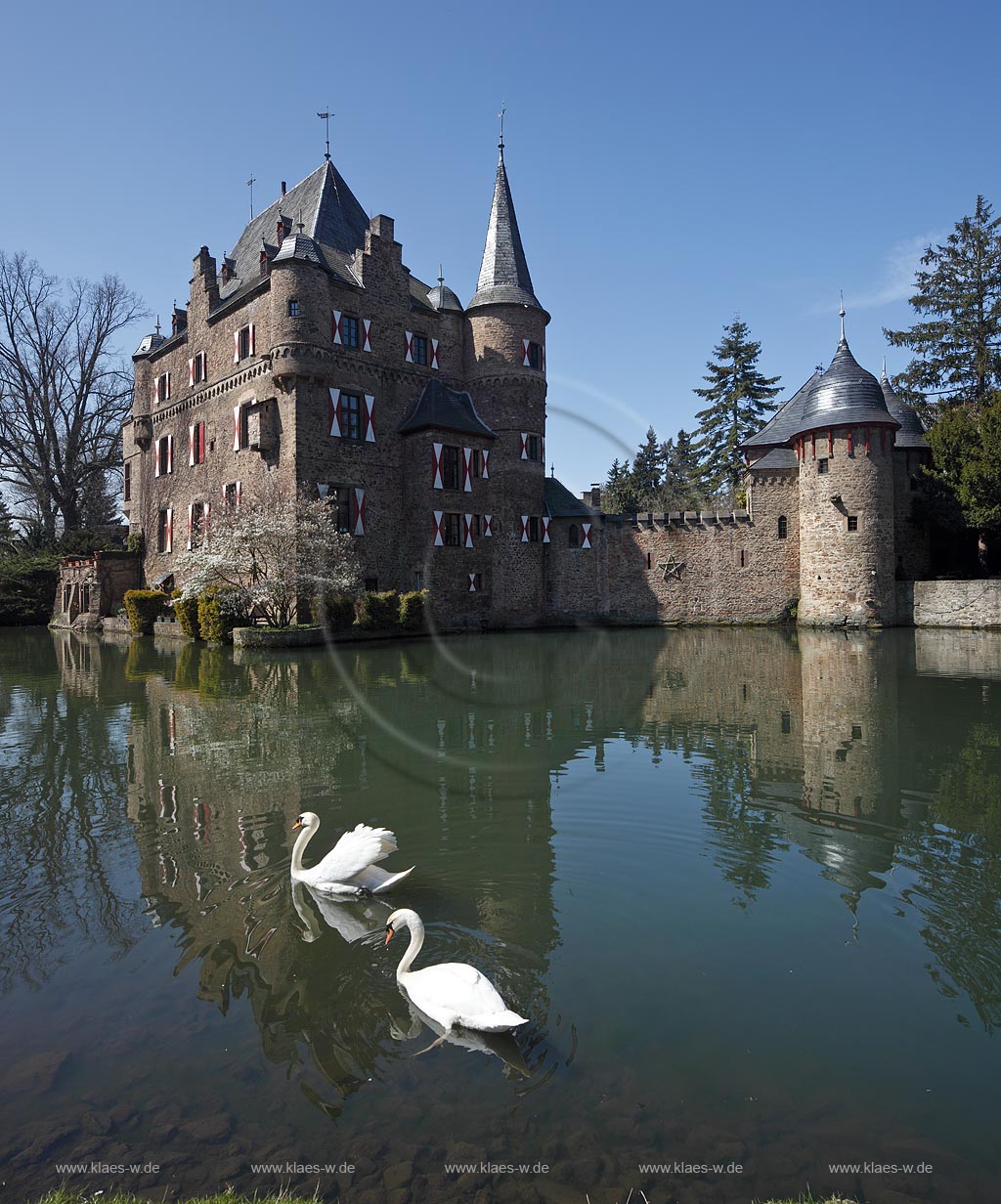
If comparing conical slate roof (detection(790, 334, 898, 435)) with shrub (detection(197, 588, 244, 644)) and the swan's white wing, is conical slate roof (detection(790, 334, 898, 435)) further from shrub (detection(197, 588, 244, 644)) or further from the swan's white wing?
the swan's white wing

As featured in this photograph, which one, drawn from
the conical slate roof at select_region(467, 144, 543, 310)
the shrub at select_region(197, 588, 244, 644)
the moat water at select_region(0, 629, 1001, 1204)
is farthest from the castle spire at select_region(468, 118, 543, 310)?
the moat water at select_region(0, 629, 1001, 1204)

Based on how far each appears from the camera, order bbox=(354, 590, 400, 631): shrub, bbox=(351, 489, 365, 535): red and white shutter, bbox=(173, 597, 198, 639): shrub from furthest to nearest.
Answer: bbox=(351, 489, 365, 535): red and white shutter, bbox=(173, 597, 198, 639): shrub, bbox=(354, 590, 400, 631): shrub

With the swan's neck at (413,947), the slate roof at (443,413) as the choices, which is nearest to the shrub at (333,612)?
the slate roof at (443,413)

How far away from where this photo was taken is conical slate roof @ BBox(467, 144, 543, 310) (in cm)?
3019

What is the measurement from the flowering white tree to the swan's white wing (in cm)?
1718

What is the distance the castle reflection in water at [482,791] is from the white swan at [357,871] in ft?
0.51

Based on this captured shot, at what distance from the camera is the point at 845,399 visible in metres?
28.6

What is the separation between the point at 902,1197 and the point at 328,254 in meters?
29.6

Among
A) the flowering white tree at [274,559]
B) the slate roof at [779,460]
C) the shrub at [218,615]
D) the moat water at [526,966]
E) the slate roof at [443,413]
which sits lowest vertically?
the moat water at [526,966]

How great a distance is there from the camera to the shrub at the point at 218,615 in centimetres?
2203

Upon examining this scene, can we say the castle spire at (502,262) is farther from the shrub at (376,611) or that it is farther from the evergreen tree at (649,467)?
the evergreen tree at (649,467)

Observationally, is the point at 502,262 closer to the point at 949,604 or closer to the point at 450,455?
the point at 450,455

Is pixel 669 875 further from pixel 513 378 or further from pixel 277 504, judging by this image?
pixel 513 378

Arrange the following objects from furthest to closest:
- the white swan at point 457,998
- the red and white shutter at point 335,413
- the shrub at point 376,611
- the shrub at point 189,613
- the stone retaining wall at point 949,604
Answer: the red and white shutter at point 335,413
the stone retaining wall at point 949,604
the shrub at point 189,613
the shrub at point 376,611
the white swan at point 457,998
